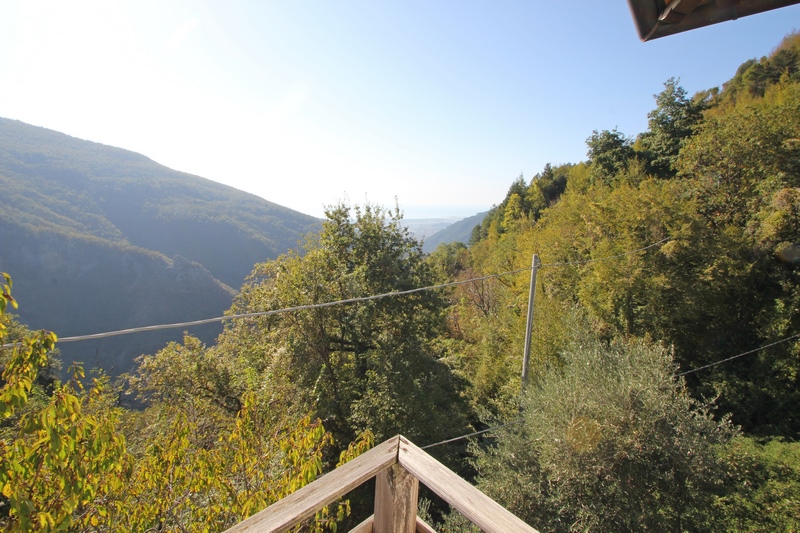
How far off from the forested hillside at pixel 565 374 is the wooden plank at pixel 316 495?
1.88m

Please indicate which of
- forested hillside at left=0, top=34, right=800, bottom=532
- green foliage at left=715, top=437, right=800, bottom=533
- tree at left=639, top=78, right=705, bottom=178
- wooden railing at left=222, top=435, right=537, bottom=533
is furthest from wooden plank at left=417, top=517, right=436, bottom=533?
tree at left=639, top=78, right=705, bottom=178

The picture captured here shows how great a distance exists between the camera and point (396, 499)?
120cm

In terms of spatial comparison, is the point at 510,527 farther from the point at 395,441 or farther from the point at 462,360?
the point at 462,360

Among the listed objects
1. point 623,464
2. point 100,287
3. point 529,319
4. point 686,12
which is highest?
point 686,12

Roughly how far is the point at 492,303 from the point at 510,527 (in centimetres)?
2530

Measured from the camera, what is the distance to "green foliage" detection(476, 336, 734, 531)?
252 inches

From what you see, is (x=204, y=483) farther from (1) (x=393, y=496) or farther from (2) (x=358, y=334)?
(2) (x=358, y=334)

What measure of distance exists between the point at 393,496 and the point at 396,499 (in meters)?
0.01

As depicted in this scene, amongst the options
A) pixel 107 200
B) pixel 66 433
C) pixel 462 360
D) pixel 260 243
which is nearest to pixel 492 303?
pixel 462 360

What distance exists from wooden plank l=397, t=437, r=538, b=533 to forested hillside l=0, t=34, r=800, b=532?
75.6 inches

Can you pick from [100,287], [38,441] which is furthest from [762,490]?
[100,287]

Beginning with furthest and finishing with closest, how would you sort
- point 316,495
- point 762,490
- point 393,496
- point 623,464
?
point 762,490 < point 623,464 < point 393,496 < point 316,495

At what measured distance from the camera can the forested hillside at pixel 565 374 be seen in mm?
5852

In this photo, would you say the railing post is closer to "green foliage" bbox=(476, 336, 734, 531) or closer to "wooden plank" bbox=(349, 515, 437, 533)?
"wooden plank" bbox=(349, 515, 437, 533)
